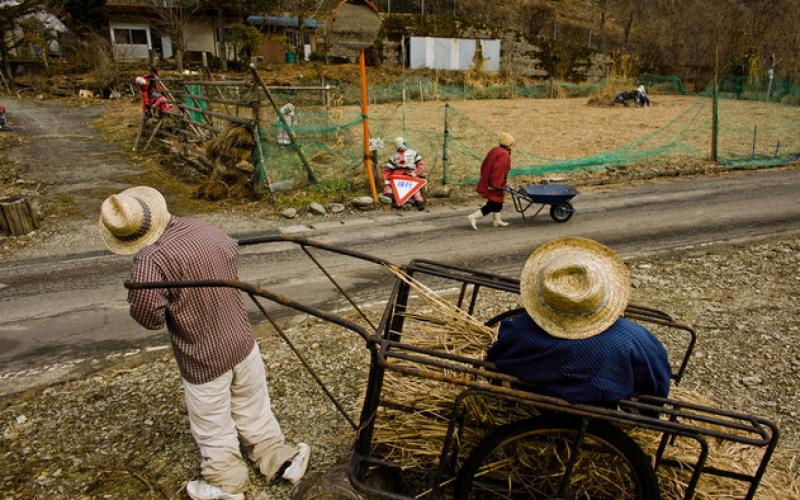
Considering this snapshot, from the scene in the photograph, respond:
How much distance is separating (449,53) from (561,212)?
3409cm

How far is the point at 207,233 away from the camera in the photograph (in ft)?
10.9

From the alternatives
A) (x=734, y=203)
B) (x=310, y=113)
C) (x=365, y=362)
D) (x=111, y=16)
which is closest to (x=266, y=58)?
(x=111, y=16)

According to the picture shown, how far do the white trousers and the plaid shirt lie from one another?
0.13 metres

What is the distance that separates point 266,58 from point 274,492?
38.1 meters

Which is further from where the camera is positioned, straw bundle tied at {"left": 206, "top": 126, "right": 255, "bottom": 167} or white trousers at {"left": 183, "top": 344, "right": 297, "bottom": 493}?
straw bundle tied at {"left": 206, "top": 126, "right": 255, "bottom": 167}

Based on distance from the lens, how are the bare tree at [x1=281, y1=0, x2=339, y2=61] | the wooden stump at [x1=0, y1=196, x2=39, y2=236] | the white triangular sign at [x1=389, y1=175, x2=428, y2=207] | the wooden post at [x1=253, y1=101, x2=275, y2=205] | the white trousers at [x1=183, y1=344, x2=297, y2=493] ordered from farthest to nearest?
1. the bare tree at [x1=281, y1=0, x2=339, y2=61]
2. the wooden post at [x1=253, y1=101, x2=275, y2=205]
3. the white triangular sign at [x1=389, y1=175, x2=428, y2=207]
4. the wooden stump at [x1=0, y1=196, x2=39, y2=236]
5. the white trousers at [x1=183, y1=344, x2=297, y2=493]

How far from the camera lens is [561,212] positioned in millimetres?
9969

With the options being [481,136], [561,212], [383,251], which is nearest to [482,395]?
[383,251]

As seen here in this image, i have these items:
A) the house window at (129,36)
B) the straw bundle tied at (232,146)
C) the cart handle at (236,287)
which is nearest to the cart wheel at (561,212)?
the straw bundle tied at (232,146)

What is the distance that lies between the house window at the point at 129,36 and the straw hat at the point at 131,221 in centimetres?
3902

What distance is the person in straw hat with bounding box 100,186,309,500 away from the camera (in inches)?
121

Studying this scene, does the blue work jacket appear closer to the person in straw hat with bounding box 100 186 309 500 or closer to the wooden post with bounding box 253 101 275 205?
the person in straw hat with bounding box 100 186 309 500

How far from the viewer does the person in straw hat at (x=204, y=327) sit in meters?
3.08

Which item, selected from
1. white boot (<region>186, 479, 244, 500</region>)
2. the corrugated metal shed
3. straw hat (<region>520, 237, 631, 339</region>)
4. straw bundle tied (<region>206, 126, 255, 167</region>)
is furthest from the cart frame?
the corrugated metal shed
